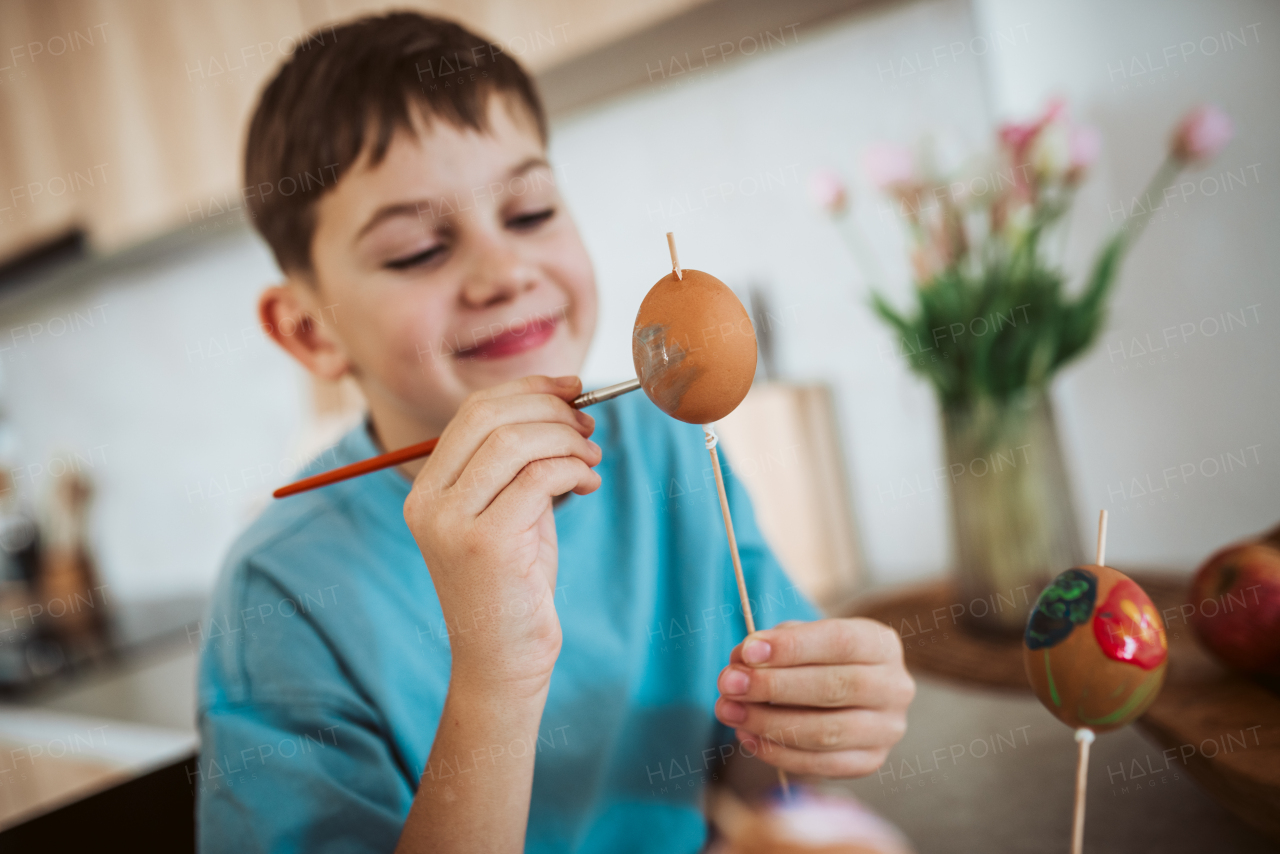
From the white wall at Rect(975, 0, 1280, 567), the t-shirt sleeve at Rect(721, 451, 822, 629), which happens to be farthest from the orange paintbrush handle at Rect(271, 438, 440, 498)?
the white wall at Rect(975, 0, 1280, 567)

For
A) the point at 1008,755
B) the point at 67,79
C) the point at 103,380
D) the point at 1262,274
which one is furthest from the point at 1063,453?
the point at 103,380

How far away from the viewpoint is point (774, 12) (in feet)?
4.28

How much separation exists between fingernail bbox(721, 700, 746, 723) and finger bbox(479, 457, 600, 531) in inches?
7.1

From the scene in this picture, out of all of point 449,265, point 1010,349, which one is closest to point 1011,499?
point 1010,349

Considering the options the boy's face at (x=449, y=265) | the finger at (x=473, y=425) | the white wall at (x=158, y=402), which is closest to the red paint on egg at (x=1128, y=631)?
the finger at (x=473, y=425)

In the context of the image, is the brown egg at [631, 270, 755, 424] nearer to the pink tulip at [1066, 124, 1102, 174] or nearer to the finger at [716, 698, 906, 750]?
the finger at [716, 698, 906, 750]

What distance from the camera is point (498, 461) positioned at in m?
0.48

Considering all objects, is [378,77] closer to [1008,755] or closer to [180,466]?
[1008,755]

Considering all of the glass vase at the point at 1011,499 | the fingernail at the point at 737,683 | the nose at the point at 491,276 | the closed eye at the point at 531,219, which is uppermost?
the closed eye at the point at 531,219

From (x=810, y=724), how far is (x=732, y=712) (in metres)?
0.05

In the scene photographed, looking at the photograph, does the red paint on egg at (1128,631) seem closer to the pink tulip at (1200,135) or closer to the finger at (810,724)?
the finger at (810,724)

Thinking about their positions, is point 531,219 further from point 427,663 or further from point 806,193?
point 806,193

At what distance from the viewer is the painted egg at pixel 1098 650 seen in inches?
17.7

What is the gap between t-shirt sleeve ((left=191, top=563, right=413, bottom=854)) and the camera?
0.57m
